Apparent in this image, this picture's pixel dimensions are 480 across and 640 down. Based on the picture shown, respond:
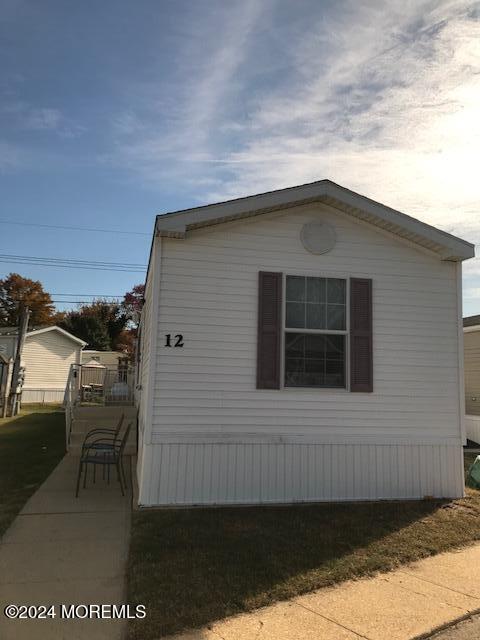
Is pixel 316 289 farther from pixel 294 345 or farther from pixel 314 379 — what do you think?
pixel 314 379

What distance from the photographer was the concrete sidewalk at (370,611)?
330 centimetres

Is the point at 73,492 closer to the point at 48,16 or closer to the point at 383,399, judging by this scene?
the point at 383,399

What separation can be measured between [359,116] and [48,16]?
15.6 feet

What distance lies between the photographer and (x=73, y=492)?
717cm

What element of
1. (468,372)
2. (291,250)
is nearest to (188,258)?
(291,250)

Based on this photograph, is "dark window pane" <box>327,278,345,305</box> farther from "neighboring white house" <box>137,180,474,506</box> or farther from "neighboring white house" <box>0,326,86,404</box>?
"neighboring white house" <box>0,326,86,404</box>

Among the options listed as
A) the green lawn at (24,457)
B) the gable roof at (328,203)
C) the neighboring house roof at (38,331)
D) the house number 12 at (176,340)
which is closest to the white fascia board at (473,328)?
the gable roof at (328,203)

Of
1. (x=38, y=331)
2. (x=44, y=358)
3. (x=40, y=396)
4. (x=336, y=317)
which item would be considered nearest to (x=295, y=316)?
(x=336, y=317)

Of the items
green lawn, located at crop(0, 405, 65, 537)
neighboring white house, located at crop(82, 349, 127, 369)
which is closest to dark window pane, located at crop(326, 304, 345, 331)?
green lawn, located at crop(0, 405, 65, 537)

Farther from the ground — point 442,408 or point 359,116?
point 359,116

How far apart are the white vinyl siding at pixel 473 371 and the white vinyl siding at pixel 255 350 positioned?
30.5 ft

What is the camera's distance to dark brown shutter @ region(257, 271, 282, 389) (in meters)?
6.70

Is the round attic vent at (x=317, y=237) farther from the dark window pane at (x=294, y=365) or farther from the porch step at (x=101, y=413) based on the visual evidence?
the porch step at (x=101, y=413)

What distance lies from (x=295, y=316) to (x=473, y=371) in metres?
11.0
